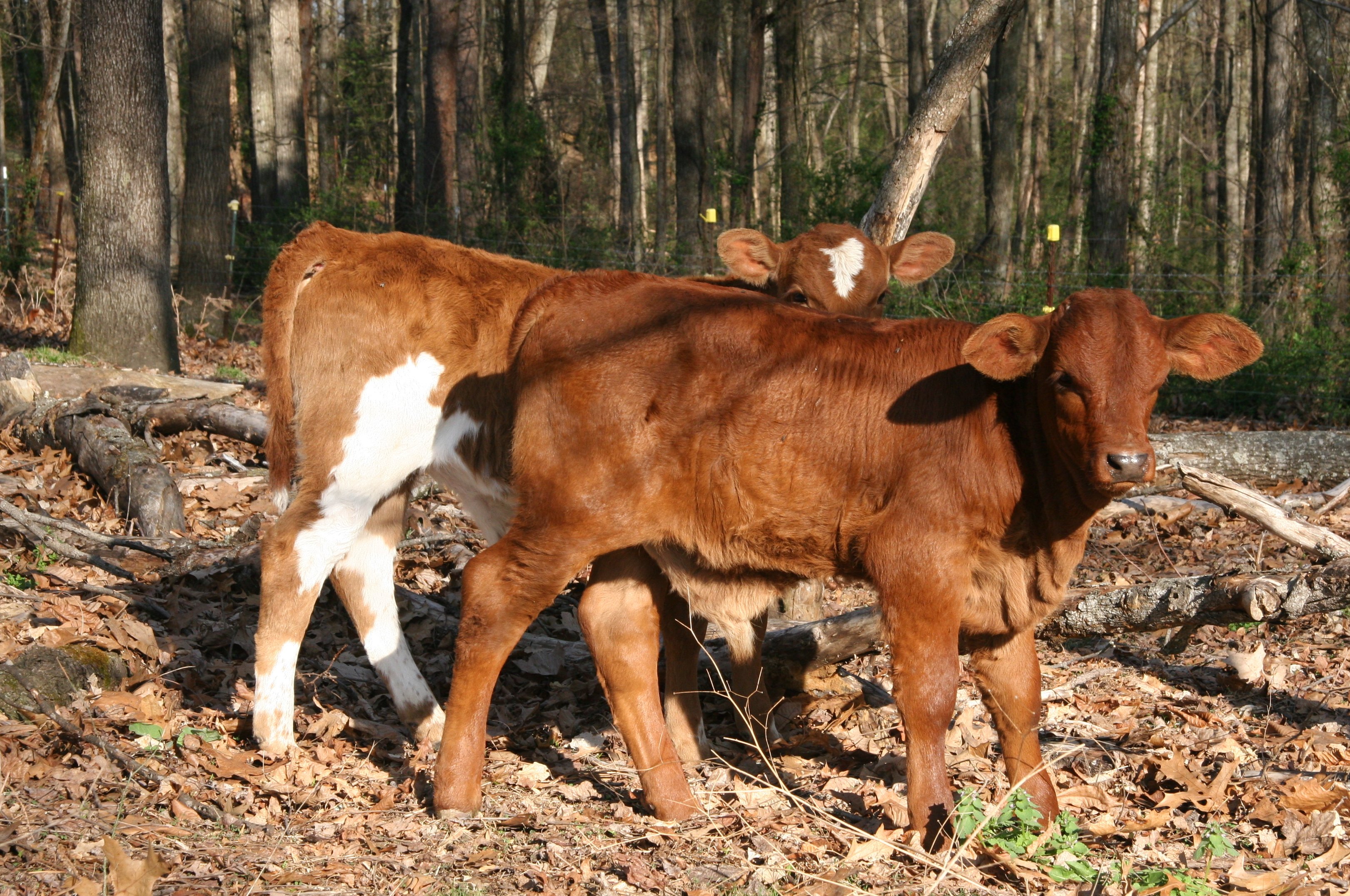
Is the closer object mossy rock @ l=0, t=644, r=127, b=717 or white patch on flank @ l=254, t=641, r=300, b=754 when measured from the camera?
mossy rock @ l=0, t=644, r=127, b=717

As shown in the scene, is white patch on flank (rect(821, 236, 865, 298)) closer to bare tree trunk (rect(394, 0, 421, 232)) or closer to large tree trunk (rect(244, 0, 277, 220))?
bare tree trunk (rect(394, 0, 421, 232))

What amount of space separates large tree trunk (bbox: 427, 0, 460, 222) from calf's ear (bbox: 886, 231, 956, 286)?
1494cm

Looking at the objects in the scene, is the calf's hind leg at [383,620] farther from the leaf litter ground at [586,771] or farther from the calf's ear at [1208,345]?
the calf's ear at [1208,345]

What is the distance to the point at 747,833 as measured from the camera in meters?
4.28

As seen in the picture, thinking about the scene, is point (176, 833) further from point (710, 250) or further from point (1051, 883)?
point (710, 250)

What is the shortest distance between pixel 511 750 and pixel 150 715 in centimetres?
157

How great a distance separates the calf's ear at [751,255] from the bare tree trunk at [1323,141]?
32.5 ft

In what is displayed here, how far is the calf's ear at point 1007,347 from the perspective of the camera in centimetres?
398

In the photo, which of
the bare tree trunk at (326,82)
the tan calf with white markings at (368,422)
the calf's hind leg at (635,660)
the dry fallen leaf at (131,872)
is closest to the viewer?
the dry fallen leaf at (131,872)

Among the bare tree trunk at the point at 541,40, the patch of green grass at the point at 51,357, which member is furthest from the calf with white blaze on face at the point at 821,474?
the bare tree trunk at the point at 541,40

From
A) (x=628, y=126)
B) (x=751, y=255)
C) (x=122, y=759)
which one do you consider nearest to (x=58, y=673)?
(x=122, y=759)

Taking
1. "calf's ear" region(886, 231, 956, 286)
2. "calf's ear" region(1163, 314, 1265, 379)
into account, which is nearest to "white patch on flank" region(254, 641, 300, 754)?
"calf's ear" region(1163, 314, 1265, 379)

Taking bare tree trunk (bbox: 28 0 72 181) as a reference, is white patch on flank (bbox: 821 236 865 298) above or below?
below

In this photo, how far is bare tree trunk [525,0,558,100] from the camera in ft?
92.8
